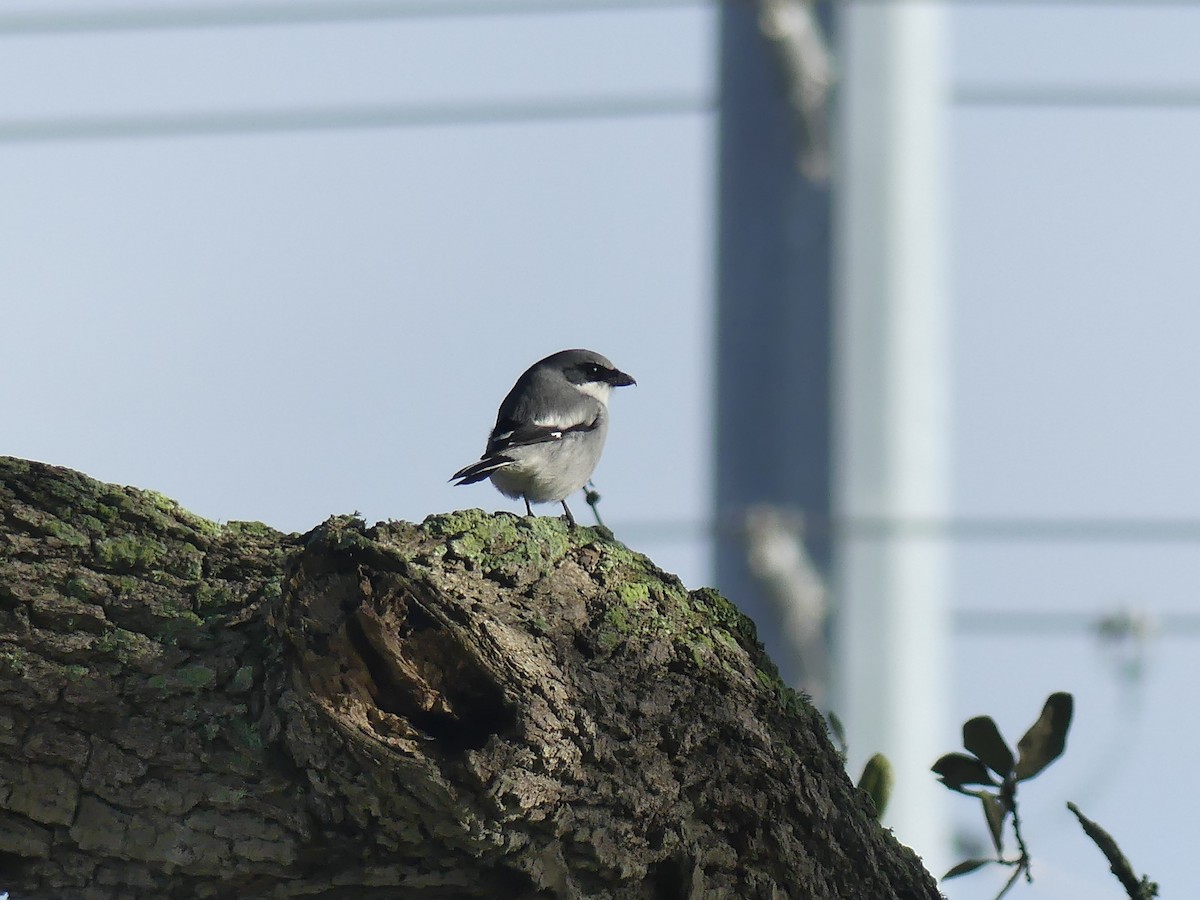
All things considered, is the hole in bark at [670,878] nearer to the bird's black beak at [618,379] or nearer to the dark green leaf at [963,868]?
the dark green leaf at [963,868]

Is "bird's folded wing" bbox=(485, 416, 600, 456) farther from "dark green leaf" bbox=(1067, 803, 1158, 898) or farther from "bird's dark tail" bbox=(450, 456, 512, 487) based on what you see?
"dark green leaf" bbox=(1067, 803, 1158, 898)

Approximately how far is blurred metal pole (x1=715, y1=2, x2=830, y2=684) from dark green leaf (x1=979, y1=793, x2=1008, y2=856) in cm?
569

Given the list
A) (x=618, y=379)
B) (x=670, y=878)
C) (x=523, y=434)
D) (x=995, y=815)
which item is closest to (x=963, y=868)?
(x=995, y=815)

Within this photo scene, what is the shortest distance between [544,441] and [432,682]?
11.3ft

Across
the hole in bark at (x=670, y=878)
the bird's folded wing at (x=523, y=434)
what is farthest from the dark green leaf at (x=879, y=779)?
the bird's folded wing at (x=523, y=434)

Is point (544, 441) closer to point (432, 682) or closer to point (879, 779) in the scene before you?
point (879, 779)

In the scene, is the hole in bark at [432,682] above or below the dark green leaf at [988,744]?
below

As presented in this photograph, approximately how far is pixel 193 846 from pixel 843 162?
8.02 meters

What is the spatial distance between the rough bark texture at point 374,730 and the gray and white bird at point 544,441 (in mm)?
2501

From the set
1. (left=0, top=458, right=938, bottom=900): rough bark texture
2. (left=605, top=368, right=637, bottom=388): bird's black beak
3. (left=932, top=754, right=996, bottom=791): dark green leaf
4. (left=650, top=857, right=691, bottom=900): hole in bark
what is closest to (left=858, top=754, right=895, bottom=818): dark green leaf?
(left=932, top=754, right=996, bottom=791): dark green leaf

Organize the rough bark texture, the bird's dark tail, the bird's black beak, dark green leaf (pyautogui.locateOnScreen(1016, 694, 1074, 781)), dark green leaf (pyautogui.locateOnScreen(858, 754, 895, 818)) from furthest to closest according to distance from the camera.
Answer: the bird's black beak → the bird's dark tail → dark green leaf (pyautogui.locateOnScreen(858, 754, 895, 818)) → dark green leaf (pyautogui.locateOnScreen(1016, 694, 1074, 781)) → the rough bark texture

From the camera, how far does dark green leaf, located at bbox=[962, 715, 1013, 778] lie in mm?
4277

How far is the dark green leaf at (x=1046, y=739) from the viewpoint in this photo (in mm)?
4215

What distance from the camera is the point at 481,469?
249 inches
